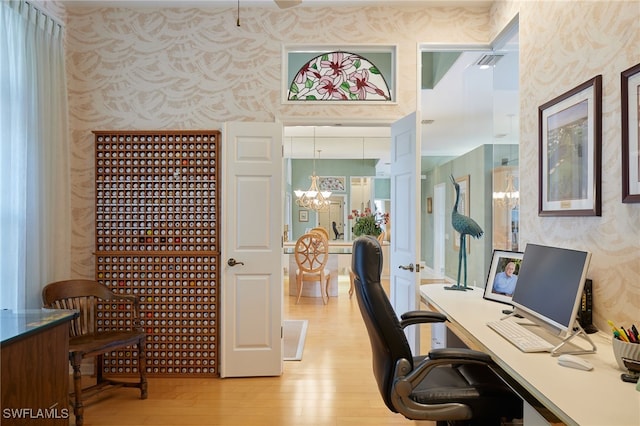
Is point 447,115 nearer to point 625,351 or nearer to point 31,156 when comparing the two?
point 625,351

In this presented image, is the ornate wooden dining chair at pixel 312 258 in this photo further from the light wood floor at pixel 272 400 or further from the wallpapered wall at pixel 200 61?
the wallpapered wall at pixel 200 61

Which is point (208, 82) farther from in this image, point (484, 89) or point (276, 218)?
point (484, 89)

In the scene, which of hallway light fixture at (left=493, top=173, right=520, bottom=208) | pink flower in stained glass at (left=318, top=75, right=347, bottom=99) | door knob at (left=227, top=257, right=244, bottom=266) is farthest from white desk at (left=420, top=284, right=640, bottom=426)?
pink flower in stained glass at (left=318, top=75, right=347, bottom=99)

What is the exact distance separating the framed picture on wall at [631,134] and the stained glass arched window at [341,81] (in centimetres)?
174

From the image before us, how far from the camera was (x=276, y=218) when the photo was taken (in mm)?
2904

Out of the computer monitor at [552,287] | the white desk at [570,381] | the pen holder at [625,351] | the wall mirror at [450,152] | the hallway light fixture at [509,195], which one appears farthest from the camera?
the wall mirror at [450,152]

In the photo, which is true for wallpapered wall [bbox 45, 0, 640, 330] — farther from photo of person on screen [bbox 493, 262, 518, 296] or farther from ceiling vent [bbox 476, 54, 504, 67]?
photo of person on screen [bbox 493, 262, 518, 296]

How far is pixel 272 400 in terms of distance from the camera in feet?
8.27

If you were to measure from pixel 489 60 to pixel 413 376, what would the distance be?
279cm

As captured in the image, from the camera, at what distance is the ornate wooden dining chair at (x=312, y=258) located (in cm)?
518

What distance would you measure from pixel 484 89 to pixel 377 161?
472cm

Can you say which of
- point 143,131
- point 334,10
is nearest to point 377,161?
point 334,10

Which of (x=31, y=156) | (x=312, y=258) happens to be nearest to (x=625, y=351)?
(x=31, y=156)

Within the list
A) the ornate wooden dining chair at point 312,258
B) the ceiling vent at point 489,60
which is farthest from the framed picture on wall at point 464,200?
the ceiling vent at point 489,60
